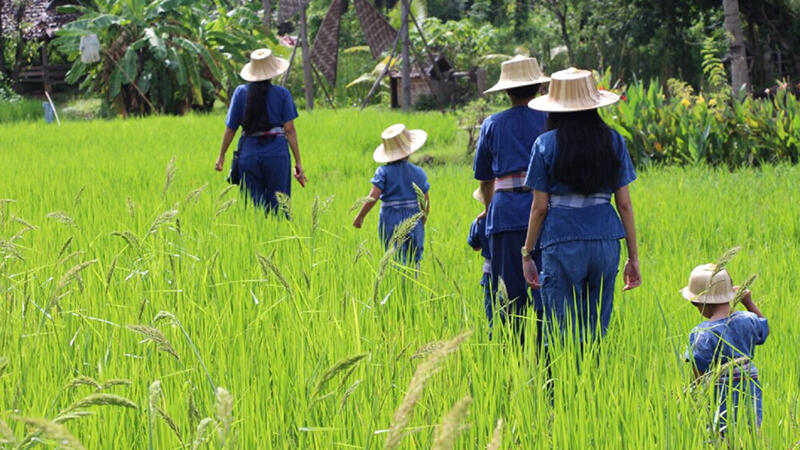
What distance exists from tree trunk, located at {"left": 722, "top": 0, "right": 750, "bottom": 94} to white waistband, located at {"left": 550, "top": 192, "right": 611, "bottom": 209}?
934 centimetres

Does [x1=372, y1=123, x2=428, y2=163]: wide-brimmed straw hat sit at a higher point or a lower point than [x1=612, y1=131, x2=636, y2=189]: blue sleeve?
lower

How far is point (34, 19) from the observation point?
30.0m

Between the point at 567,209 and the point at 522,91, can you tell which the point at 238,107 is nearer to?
the point at 522,91

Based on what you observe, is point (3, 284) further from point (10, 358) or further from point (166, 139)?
point (166, 139)

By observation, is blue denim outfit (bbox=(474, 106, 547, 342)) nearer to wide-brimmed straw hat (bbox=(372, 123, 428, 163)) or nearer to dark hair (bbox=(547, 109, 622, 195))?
dark hair (bbox=(547, 109, 622, 195))

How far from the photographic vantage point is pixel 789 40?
21.8m

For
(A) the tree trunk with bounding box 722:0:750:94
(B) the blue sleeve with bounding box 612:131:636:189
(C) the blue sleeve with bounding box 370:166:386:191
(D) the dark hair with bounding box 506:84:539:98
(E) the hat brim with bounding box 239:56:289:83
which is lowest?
(A) the tree trunk with bounding box 722:0:750:94

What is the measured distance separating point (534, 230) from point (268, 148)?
3125mm

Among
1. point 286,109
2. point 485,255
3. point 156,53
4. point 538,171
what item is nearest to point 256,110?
point 286,109

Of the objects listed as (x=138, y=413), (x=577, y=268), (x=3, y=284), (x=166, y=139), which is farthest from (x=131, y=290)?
(x=166, y=139)

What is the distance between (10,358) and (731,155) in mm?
8787

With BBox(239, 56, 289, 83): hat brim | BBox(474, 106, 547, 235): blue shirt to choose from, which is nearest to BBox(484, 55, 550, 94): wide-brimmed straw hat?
BBox(474, 106, 547, 235): blue shirt

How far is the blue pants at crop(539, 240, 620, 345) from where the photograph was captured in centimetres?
354

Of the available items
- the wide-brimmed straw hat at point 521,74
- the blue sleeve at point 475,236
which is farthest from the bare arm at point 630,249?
the blue sleeve at point 475,236
